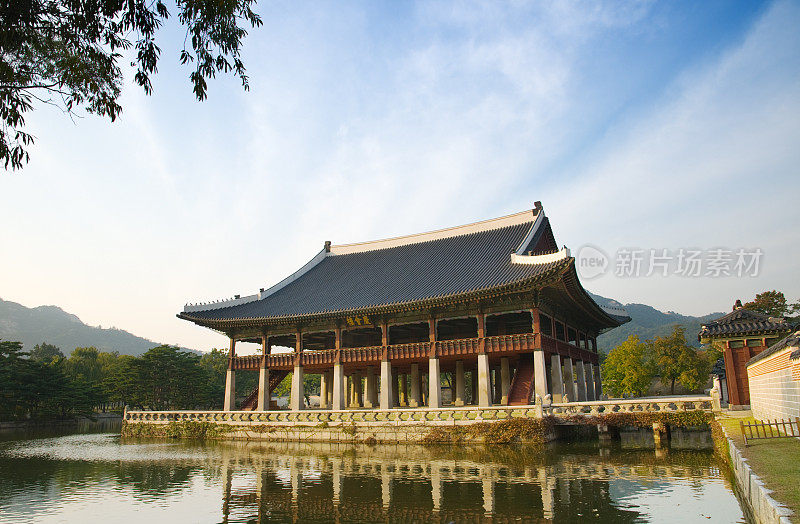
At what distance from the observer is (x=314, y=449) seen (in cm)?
2317

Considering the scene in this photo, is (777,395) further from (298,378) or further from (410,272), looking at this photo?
(298,378)

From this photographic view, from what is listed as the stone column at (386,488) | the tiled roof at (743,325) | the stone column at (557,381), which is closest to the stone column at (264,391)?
the stone column at (557,381)

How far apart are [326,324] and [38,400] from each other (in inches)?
1308

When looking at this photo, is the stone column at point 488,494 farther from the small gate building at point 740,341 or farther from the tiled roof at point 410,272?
the small gate building at point 740,341

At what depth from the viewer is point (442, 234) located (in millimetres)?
37469

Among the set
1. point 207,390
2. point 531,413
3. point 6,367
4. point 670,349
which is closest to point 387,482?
point 531,413

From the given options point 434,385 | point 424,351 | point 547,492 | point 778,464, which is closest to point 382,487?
point 547,492

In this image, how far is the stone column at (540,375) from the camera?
23908 mm

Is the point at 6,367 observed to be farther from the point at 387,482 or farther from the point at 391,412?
the point at 387,482

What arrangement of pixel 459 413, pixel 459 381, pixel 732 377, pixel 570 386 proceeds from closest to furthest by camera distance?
pixel 459 413
pixel 732 377
pixel 570 386
pixel 459 381

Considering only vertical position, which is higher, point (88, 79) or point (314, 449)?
point (88, 79)

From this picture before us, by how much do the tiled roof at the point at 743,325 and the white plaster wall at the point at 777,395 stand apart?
339 cm

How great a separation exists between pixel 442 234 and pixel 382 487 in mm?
25831

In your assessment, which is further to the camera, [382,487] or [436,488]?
[382,487]
